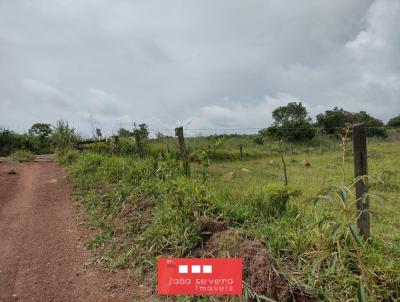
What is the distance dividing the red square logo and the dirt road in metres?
1.38

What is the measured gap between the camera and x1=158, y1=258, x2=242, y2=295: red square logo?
1.95 m

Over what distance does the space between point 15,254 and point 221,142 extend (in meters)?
3.18

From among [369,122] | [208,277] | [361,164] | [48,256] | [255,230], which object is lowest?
[48,256]

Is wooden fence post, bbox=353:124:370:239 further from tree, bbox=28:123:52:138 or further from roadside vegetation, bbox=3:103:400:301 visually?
tree, bbox=28:123:52:138

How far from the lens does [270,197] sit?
414 centimetres

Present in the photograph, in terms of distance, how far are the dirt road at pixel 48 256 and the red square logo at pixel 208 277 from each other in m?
1.38

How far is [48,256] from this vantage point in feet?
13.3

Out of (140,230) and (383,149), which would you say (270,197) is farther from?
(383,149)

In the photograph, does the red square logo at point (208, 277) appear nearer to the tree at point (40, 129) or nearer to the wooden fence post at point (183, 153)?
the wooden fence post at point (183, 153)

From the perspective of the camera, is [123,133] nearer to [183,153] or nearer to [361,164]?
[183,153]

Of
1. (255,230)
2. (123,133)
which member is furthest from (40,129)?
(255,230)

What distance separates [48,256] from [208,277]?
291cm

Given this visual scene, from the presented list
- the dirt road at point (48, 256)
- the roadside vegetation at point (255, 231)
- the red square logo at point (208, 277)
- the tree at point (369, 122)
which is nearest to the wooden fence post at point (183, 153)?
the roadside vegetation at point (255, 231)

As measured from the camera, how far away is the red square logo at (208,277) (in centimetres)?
195
